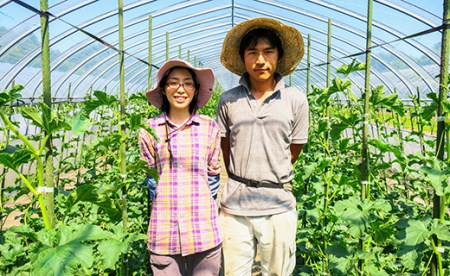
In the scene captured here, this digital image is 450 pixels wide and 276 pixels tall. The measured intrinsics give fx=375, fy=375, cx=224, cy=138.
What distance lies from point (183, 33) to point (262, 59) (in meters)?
10.4

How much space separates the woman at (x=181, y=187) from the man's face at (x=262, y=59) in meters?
0.32

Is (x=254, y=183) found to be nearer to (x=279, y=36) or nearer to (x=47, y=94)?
(x=279, y=36)

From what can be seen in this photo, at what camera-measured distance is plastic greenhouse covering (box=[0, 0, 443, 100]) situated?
6.50 m

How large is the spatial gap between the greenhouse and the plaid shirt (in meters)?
0.12

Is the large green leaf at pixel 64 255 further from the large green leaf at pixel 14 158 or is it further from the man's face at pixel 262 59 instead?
the man's face at pixel 262 59

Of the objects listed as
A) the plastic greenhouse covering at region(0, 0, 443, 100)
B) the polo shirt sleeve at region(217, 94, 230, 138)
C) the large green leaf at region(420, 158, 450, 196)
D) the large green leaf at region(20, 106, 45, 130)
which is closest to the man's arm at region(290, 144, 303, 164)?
the polo shirt sleeve at region(217, 94, 230, 138)

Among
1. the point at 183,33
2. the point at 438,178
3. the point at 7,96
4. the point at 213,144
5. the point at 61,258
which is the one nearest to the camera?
the point at 61,258

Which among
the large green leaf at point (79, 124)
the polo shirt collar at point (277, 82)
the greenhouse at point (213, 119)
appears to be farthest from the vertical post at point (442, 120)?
the large green leaf at point (79, 124)

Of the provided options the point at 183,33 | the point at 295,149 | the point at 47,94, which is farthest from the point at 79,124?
the point at 183,33

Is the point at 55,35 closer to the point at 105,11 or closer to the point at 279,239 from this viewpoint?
the point at 105,11

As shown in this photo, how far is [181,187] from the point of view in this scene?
80.0 inches

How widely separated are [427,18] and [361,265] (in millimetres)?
5655

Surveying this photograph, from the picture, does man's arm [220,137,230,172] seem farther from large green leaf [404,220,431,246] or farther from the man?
large green leaf [404,220,431,246]

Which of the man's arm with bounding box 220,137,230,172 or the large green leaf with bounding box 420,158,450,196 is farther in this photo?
the man's arm with bounding box 220,137,230,172
